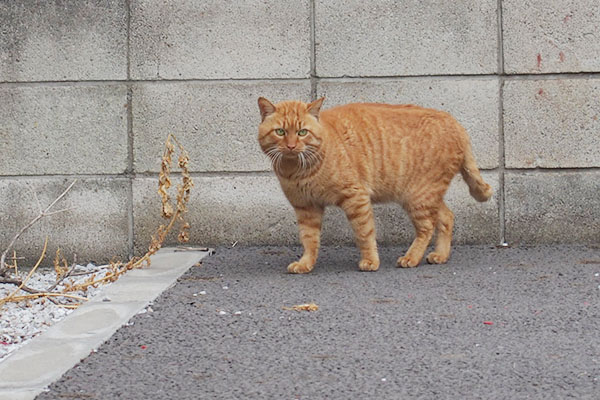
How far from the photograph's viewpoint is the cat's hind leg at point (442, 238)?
4906 millimetres

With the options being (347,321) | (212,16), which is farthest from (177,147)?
(347,321)

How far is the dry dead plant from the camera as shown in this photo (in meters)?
4.55

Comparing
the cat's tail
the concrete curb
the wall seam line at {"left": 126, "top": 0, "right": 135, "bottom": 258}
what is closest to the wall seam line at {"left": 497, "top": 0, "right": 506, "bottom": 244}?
the cat's tail

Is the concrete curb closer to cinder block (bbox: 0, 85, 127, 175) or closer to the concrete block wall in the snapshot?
the concrete block wall

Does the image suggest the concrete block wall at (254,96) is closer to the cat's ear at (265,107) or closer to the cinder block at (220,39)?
the cinder block at (220,39)

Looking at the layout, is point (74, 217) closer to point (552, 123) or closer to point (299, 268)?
point (299, 268)

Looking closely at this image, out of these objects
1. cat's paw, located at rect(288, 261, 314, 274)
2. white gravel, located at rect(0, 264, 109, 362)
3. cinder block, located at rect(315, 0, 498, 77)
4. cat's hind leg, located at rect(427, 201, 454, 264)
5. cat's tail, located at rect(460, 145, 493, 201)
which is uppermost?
cinder block, located at rect(315, 0, 498, 77)

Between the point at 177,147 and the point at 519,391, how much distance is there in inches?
125

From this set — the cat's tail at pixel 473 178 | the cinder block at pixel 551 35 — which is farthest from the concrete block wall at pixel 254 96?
the cat's tail at pixel 473 178

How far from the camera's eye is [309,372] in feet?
9.84

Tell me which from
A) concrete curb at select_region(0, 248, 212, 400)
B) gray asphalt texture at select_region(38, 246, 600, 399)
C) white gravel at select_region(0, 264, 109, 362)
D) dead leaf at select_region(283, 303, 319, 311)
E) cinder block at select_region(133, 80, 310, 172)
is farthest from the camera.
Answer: cinder block at select_region(133, 80, 310, 172)

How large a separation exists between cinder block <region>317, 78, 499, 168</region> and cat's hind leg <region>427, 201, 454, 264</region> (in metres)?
0.55

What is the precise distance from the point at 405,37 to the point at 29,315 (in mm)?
2708

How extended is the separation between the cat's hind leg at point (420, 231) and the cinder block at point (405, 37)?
39.4 inches
